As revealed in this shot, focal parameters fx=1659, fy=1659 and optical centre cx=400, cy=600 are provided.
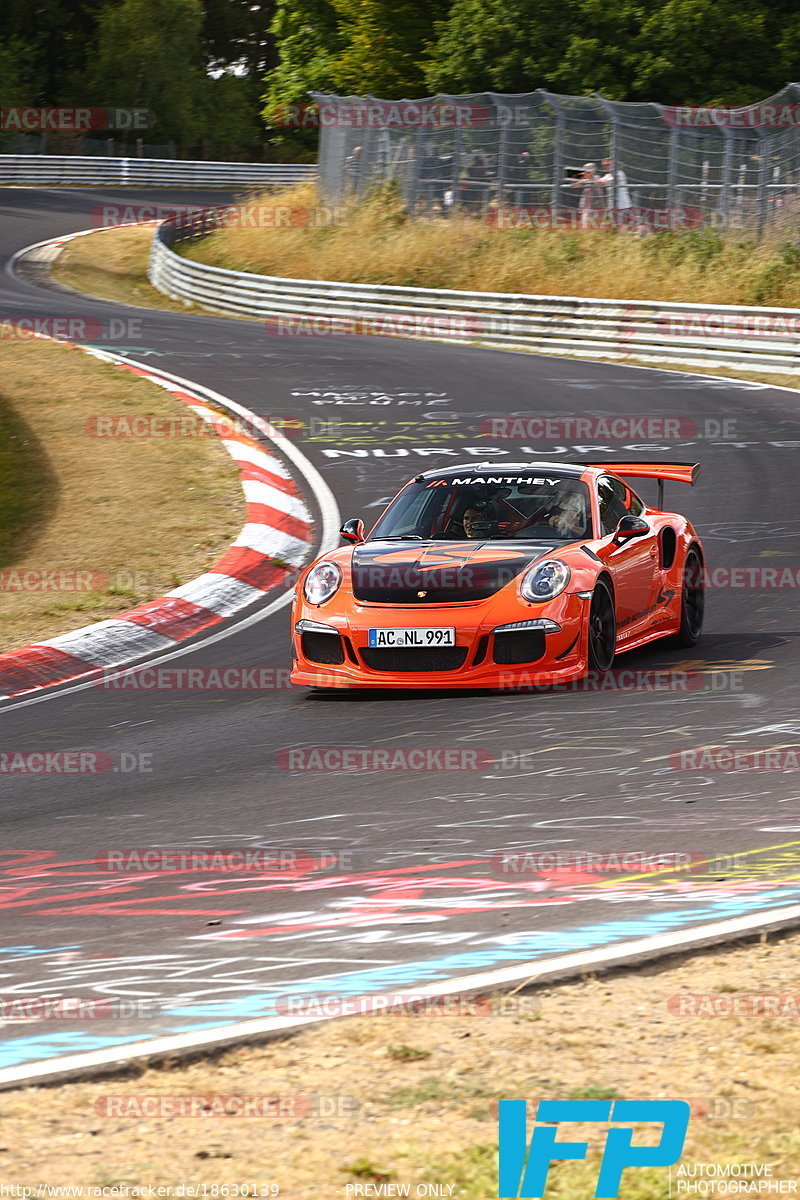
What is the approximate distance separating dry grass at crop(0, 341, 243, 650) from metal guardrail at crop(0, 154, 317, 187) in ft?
135

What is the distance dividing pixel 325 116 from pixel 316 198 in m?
2.55

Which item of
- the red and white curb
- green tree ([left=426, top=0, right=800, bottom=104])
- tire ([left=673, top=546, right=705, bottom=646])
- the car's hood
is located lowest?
the red and white curb

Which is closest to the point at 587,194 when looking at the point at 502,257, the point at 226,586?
the point at 502,257

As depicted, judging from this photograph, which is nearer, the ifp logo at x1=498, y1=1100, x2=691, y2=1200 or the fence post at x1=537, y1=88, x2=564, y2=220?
the ifp logo at x1=498, y1=1100, x2=691, y2=1200

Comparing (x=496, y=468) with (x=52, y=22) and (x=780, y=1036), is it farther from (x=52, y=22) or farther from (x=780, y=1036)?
(x=52, y=22)

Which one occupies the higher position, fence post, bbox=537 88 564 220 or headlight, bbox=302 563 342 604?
fence post, bbox=537 88 564 220

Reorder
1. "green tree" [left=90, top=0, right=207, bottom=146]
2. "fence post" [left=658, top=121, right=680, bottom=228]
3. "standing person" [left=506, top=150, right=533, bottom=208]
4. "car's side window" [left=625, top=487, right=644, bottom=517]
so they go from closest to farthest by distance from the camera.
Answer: "car's side window" [left=625, top=487, right=644, bottom=517]
"fence post" [left=658, top=121, right=680, bottom=228]
"standing person" [left=506, top=150, right=533, bottom=208]
"green tree" [left=90, top=0, right=207, bottom=146]

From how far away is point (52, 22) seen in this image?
256 feet

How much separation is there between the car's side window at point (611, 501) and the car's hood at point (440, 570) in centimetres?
64

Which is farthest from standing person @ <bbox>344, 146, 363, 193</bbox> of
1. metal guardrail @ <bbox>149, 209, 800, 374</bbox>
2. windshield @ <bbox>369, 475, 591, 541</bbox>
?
windshield @ <bbox>369, 475, 591, 541</bbox>

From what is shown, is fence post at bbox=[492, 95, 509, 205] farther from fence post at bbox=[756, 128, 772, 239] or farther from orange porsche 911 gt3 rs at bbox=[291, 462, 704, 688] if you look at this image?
orange porsche 911 gt3 rs at bbox=[291, 462, 704, 688]

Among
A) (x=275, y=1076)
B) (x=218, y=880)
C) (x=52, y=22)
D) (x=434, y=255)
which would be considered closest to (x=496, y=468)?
(x=218, y=880)

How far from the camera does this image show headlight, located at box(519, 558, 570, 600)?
9.20 meters

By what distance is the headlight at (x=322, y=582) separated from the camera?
9.62m
